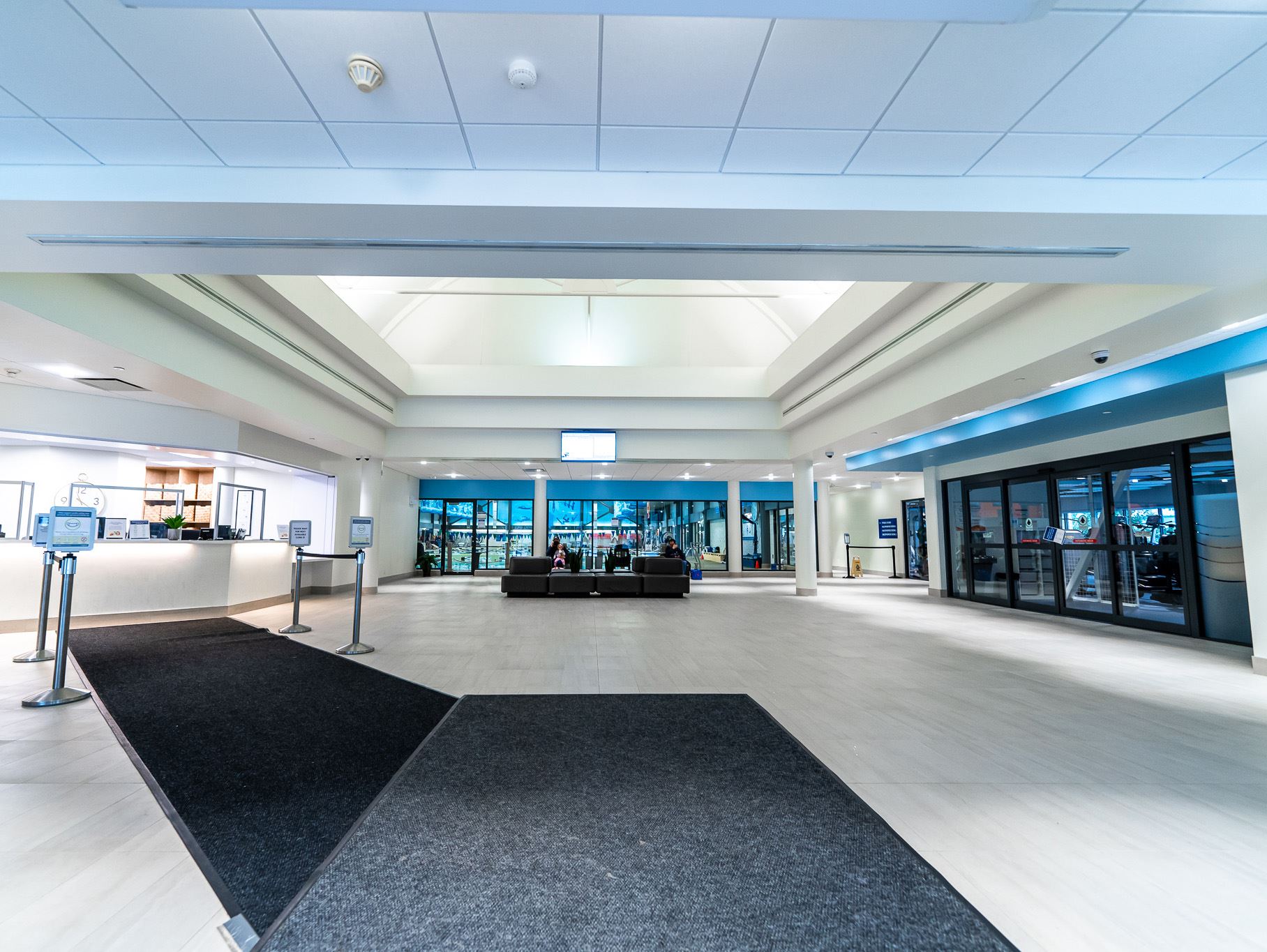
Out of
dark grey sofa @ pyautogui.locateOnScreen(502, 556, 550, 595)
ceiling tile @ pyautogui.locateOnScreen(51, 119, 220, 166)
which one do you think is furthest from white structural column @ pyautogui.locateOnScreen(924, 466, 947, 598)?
ceiling tile @ pyautogui.locateOnScreen(51, 119, 220, 166)

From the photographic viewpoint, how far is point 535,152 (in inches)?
143

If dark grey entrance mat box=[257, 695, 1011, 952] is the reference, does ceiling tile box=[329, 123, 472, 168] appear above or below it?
above

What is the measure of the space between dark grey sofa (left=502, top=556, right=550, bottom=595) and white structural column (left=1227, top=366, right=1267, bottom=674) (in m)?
10.8

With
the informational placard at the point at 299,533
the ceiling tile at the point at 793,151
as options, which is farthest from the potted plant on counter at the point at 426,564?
the ceiling tile at the point at 793,151

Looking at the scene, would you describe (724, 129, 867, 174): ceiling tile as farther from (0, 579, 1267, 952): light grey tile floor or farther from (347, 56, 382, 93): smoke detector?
(0, 579, 1267, 952): light grey tile floor

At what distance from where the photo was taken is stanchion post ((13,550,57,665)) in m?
5.21

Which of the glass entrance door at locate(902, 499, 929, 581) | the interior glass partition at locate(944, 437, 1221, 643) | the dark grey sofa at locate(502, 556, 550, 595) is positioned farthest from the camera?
the glass entrance door at locate(902, 499, 929, 581)

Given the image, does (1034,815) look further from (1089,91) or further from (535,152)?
(535,152)

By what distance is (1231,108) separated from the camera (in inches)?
125

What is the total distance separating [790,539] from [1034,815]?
19.1 metres

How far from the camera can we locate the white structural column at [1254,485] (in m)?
5.90

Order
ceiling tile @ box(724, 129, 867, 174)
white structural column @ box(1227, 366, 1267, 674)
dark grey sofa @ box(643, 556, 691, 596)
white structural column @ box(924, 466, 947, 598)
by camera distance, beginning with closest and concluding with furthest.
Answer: ceiling tile @ box(724, 129, 867, 174) < white structural column @ box(1227, 366, 1267, 674) < dark grey sofa @ box(643, 556, 691, 596) < white structural column @ box(924, 466, 947, 598)

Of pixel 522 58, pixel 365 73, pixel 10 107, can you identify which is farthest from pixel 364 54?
pixel 10 107

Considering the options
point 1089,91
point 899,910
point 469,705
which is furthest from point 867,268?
point 469,705
